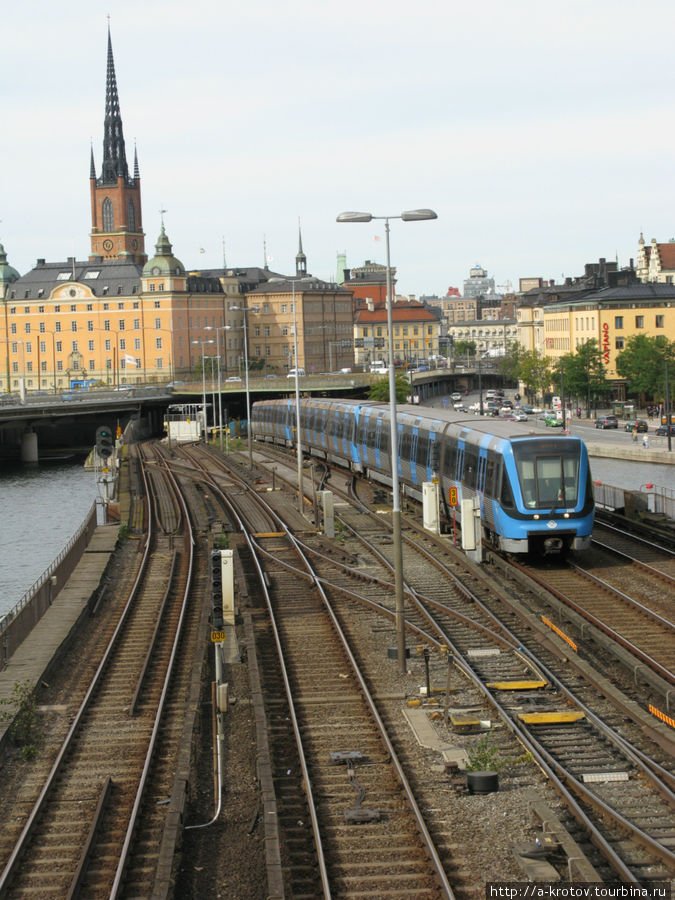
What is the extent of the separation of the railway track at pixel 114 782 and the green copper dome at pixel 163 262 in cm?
14382

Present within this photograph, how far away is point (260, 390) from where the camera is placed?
364 ft

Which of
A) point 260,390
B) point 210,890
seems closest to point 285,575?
point 210,890

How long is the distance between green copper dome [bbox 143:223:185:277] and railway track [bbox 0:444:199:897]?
5662 inches

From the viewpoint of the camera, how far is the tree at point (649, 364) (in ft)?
331

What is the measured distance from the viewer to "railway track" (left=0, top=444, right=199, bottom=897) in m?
12.9

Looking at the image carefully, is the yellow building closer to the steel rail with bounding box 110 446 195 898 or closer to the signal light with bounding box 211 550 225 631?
the steel rail with bounding box 110 446 195 898

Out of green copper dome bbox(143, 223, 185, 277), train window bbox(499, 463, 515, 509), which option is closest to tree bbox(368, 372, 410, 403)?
green copper dome bbox(143, 223, 185, 277)

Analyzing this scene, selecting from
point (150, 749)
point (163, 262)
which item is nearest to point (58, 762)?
point (150, 749)

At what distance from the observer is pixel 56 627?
24.8 meters

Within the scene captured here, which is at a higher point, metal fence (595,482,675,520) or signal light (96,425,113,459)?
signal light (96,425,113,459)

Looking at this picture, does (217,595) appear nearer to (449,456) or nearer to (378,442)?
(449,456)

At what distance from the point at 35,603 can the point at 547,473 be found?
37.4 ft

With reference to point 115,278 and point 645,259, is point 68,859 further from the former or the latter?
point 645,259

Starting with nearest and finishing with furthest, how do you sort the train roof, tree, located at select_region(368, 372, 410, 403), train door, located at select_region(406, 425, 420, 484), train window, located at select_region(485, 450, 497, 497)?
the train roof < train window, located at select_region(485, 450, 497, 497) < train door, located at select_region(406, 425, 420, 484) < tree, located at select_region(368, 372, 410, 403)
